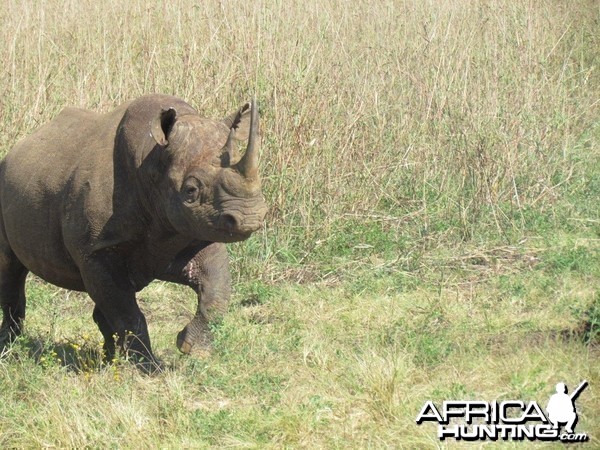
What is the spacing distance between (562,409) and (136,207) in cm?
282

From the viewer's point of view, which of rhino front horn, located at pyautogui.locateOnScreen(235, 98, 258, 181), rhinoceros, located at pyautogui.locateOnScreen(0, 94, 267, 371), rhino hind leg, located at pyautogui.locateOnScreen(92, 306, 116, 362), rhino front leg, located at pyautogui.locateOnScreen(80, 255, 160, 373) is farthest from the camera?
rhino hind leg, located at pyautogui.locateOnScreen(92, 306, 116, 362)

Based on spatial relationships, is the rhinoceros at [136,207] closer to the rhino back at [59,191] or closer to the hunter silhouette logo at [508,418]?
the rhino back at [59,191]

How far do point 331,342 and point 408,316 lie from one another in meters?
0.69

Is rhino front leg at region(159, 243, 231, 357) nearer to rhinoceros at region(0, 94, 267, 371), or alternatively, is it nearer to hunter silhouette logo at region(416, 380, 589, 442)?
rhinoceros at region(0, 94, 267, 371)

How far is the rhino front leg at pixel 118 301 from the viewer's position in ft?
21.4

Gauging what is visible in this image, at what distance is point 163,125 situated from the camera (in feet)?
20.9

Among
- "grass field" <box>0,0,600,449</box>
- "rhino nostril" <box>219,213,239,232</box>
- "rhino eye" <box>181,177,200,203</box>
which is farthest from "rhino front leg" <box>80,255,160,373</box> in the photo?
"rhino nostril" <box>219,213,239,232</box>

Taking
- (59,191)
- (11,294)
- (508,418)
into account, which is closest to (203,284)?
(59,191)

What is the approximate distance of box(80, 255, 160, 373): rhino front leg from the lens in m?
6.53

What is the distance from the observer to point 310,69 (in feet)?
31.1

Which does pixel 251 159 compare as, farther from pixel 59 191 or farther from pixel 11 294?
pixel 11 294

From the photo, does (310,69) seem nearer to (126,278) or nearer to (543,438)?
(126,278)

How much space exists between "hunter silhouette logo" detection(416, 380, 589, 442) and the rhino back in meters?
2.45

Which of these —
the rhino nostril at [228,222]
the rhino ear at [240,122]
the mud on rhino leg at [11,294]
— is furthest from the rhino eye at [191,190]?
the mud on rhino leg at [11,294]
